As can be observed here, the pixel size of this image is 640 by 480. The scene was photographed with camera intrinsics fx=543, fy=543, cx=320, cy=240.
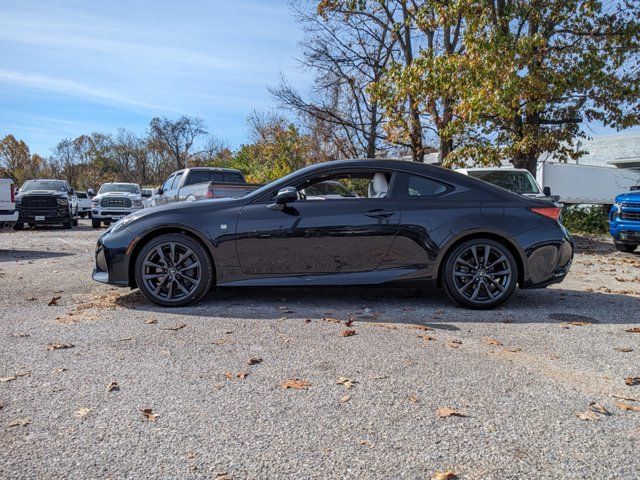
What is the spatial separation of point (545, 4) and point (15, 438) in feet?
51.9

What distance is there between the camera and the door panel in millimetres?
5586

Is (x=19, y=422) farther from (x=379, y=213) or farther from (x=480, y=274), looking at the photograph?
(x=480, y=274)

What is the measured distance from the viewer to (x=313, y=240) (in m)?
5.59

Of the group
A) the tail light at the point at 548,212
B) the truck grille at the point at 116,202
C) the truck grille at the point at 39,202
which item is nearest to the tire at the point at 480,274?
the tail light at the point at 548,212

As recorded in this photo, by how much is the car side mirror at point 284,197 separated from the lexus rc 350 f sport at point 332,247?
1cm

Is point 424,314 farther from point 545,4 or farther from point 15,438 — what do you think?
point 545,4

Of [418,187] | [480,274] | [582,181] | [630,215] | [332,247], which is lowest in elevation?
[480,274]

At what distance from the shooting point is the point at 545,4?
47.7 ft

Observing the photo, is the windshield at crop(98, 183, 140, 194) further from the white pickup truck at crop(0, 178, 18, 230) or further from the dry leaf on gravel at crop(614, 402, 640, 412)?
the dry leaf on gravel at crop(614, 402, 640, 412)

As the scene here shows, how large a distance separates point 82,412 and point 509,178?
1134cm

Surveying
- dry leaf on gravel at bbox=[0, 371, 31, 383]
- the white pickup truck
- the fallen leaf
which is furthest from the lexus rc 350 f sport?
the white pickup truck

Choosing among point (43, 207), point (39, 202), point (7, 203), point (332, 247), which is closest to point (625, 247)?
point (332, 247)

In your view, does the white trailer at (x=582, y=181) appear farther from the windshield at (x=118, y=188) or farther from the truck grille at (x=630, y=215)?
the windshield at (x=118, y=188)

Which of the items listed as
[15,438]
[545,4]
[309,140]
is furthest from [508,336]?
[309,140]
